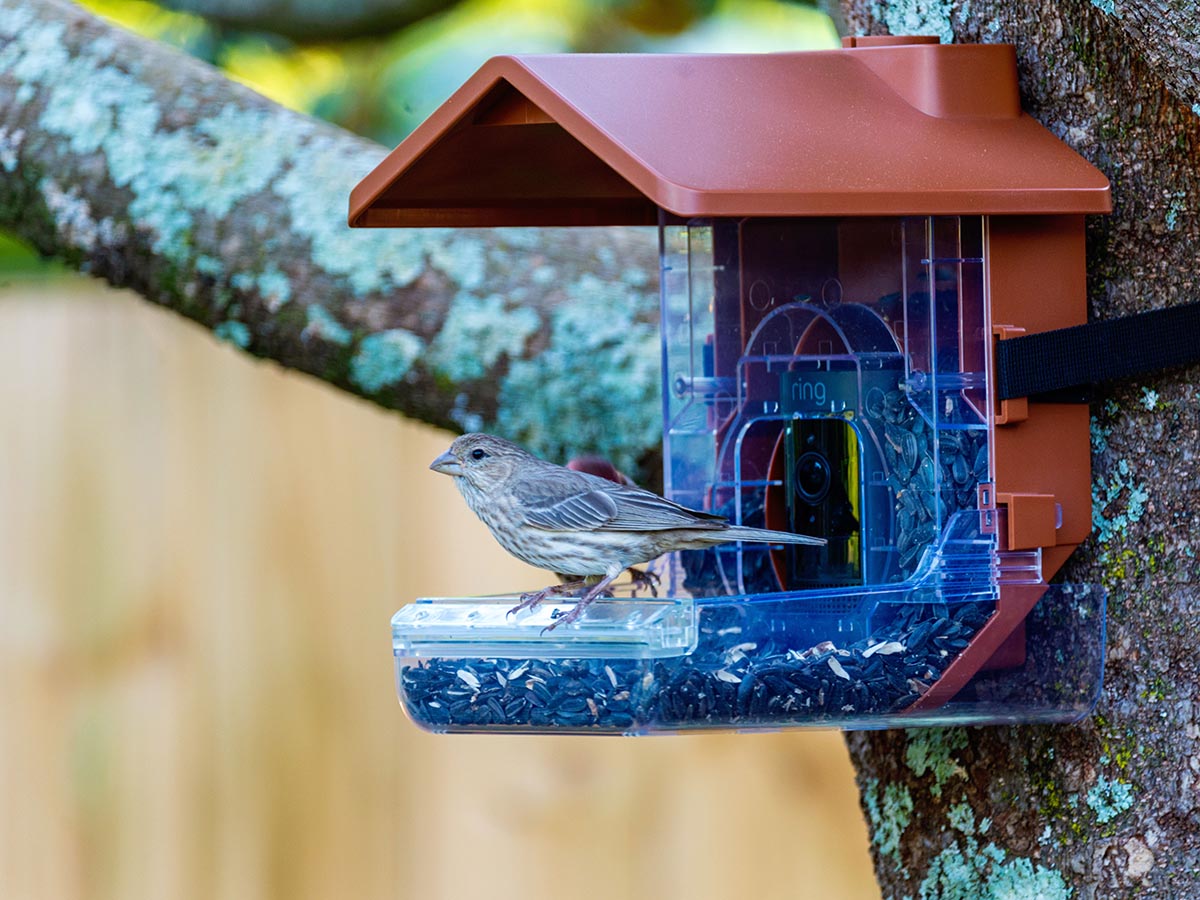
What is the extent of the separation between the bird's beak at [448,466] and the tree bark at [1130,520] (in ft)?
3.50

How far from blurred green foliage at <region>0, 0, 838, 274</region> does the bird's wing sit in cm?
231

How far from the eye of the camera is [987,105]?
7.91ft

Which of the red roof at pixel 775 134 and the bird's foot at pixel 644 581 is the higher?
the red roof at pixel 775 134

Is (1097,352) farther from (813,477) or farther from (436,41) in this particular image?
(436,41)

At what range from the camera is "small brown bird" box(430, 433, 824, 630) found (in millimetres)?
2441

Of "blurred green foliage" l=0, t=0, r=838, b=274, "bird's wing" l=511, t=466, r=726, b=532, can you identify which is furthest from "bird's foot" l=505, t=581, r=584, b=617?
"blurred green foliage" l=0, t=0, r=838, b=274

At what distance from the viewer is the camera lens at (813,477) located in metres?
2.64

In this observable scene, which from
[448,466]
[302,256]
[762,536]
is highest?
[302,256]

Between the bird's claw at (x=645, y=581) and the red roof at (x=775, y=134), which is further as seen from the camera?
the bird's claw at (x=645, y=581)

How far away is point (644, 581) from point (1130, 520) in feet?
2.99

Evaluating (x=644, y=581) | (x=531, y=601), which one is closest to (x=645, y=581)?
(x=644, y=581)

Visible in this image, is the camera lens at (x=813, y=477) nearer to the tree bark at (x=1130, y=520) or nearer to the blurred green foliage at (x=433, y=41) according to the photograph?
the tree bark at (x=1130, y=520)

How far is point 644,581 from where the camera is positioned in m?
2.86

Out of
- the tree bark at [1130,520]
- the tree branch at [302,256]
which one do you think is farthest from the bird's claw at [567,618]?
the tree branch at [302,256]
